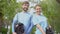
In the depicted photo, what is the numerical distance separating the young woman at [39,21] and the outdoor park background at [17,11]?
63 mm

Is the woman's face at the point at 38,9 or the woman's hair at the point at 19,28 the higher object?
the woman's face at the point at 38,9

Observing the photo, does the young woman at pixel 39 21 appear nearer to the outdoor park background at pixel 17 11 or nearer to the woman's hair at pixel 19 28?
the outdoor park background at pixel 17 11

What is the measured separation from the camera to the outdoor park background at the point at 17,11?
369 centimetres

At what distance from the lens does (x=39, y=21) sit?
371 cm

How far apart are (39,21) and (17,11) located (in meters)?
0.37

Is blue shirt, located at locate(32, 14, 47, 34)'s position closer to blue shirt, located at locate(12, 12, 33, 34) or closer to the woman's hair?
blue shirt, located at locate(12, 12, 33, 34)

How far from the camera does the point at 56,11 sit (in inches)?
147

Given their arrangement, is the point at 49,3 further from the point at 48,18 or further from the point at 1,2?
the point at 1,2

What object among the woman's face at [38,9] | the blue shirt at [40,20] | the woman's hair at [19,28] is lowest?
the woman's hair at [19,28]

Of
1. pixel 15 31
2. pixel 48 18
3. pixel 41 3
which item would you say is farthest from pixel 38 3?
pixel 15 31

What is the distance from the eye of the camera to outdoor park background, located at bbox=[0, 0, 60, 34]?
3.69m

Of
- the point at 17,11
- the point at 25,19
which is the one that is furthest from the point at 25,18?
the point at 17,11

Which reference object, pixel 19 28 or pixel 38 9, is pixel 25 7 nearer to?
pixel 38 9

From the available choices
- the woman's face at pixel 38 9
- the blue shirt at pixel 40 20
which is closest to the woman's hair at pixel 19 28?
the blue shirt at pixel 40 20
